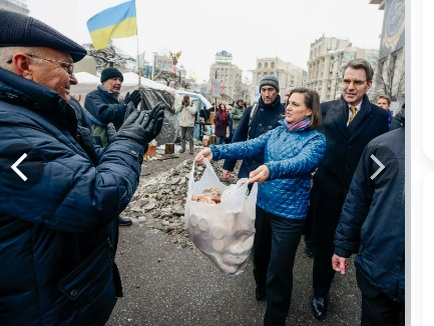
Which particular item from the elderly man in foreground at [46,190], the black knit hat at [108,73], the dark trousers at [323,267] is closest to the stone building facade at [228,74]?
the black knit hat at [108,73]

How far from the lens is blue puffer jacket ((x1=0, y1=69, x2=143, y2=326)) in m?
0.96

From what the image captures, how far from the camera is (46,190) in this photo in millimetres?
958

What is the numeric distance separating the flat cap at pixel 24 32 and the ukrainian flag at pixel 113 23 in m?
3.73

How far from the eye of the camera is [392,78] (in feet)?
96.0

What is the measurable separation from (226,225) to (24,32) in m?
1.75

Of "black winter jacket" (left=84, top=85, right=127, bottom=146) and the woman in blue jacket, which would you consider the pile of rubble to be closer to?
"black winter jacket" (left=84, top=85, right=127, bottom=146)

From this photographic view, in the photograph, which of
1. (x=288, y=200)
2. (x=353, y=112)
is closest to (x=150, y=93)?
(x=353, y=112)

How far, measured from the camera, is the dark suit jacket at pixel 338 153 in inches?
95.3

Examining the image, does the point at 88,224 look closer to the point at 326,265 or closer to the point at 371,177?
the point at 371,177

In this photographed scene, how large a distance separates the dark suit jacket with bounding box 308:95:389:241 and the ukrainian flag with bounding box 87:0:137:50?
3594 mm

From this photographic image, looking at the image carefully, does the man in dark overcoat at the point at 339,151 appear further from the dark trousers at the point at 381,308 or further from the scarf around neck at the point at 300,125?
the dark trousers at the point at 381,308

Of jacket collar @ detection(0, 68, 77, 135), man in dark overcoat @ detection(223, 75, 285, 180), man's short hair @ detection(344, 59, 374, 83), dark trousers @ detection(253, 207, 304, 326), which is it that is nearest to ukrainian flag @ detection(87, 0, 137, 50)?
man in dark overcoat @ detection(223, 75, 285, 180)
